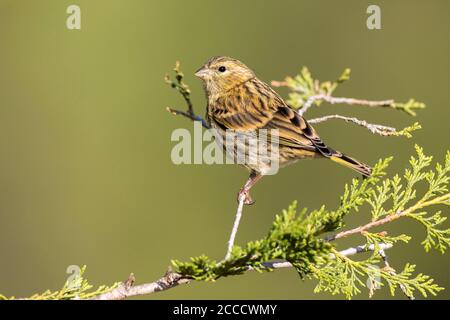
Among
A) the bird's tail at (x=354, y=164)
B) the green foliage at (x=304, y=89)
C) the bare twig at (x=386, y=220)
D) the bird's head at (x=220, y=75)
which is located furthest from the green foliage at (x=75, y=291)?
the bird's head at (x=220, y=75)

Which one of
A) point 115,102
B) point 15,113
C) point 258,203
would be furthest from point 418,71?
point 15,113

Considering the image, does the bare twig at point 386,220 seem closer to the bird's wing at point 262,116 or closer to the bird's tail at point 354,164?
the bird's tail at point 354,164

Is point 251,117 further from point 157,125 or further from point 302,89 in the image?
point 157,125

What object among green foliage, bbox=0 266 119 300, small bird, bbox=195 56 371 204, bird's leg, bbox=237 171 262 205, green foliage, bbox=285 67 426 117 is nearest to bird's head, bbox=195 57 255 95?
small bird, bbox=195 56 371 204

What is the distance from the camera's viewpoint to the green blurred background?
7426 millimetres

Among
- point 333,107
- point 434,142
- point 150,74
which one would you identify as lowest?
point 434,142

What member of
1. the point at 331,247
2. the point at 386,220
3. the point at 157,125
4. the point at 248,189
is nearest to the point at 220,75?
the point at 248,189

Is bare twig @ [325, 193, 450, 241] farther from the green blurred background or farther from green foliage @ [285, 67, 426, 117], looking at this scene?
the green blurred background

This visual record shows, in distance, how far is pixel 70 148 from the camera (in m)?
8.02

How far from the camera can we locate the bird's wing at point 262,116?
4391 millimetres

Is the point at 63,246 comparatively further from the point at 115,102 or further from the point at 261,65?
the point at 261,65

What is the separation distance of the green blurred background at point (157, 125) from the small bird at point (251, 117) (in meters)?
2.15

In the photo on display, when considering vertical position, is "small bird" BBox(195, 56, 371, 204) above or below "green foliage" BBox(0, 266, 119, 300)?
above

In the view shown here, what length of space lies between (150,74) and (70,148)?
1.35 metres
